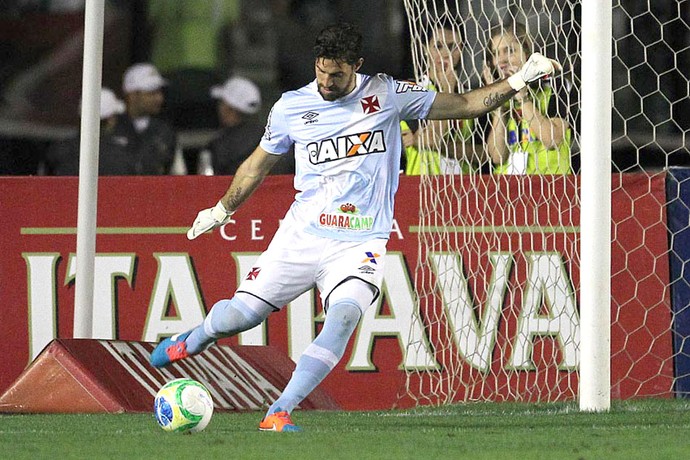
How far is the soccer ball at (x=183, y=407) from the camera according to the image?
23.1ft

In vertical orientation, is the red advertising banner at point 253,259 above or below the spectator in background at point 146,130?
below

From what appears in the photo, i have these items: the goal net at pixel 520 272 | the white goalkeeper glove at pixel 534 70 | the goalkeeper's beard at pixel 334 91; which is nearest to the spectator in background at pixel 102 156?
the goal net at pixel 520 272

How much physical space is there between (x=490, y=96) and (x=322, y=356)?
1594mm

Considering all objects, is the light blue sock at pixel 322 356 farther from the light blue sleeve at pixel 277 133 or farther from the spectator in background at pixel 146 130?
the spectator in background at pixel 146 130

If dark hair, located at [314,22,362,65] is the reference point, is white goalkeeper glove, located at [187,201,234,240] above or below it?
below

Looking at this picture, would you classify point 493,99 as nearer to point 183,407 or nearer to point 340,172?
point 340,172

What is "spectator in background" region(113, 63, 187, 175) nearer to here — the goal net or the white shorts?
the goal net

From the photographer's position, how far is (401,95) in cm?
788

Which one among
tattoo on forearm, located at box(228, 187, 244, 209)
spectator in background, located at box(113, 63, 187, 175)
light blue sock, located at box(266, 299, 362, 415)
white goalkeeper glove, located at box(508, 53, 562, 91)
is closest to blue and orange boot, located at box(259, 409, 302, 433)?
light blue sock, located at box(266, 299, 362, 415)

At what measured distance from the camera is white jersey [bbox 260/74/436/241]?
25.4ft

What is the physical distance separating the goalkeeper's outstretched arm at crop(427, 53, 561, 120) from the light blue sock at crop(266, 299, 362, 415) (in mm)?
1155

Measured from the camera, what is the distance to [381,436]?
269 inches

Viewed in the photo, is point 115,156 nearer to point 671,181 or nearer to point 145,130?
point 145,130

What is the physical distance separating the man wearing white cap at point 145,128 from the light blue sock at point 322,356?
223 inches
